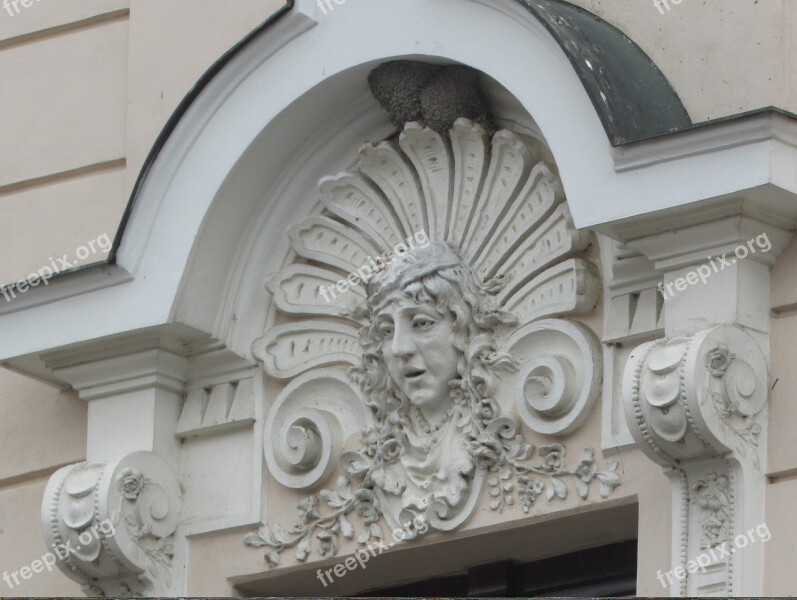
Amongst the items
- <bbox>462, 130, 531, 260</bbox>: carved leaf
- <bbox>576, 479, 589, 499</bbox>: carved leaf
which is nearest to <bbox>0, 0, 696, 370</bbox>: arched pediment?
<bbox>462, 130, 531, 260</bbox>: carved leaf

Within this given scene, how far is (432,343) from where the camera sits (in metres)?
6.45

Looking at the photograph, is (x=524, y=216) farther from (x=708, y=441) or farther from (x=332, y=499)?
(x=708, y=441)

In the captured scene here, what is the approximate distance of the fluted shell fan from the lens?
6438 mm

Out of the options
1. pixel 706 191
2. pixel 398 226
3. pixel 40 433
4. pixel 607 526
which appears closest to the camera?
pixel 706 191

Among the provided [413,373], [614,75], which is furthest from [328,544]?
[614,75]

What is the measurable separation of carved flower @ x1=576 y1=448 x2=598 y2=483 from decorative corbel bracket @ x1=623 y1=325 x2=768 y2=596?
0.30 metres

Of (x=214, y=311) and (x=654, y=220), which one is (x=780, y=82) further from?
(x=214, y=311)

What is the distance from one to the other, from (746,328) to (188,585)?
1.74 meters

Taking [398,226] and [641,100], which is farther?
[398,226]

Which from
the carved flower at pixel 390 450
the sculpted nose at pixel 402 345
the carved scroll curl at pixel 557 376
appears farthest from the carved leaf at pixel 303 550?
the carved scroll curl at pixel 557 376

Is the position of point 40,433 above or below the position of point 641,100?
below

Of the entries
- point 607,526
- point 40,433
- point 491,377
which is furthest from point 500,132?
point 40,433

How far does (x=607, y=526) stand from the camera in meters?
6.32

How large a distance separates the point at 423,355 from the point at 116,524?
0.94 metres
